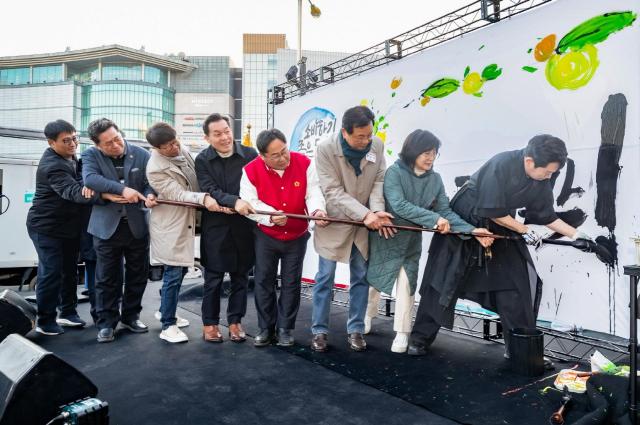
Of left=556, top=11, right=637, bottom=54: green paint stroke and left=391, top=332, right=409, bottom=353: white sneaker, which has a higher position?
left=556, top=11, right=637, bottom=54: green paint stroke

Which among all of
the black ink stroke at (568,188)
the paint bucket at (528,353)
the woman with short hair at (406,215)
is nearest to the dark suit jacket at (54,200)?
the woman with short hair at (406,215)

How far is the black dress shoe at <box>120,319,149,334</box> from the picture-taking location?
311 cm

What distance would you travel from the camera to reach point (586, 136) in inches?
98.6

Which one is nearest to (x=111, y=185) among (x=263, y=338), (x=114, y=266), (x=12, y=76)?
(x=114, y=266)

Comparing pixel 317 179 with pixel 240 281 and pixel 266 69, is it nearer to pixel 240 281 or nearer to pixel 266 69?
pixel 240 281

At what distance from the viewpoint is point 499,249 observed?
8.11ft

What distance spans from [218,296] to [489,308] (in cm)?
174

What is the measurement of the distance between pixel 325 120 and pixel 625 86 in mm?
2762

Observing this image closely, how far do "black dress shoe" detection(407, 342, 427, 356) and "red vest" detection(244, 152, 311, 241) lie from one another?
3.32 ft

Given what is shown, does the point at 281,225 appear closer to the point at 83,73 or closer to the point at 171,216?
the point at 171,216

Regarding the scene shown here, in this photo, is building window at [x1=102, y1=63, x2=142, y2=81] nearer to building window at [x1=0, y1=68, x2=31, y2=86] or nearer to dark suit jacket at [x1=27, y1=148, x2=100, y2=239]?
building window at [x1=0, y1=68, x2=31, y2=86]

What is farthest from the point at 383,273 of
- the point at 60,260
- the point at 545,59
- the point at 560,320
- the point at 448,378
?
the point at 60,260

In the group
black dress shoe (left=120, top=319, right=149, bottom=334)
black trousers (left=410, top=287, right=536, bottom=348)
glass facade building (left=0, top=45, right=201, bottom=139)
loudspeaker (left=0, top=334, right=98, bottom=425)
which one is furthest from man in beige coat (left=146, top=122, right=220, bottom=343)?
glass facade building (left=0, top=45, right=201, bottom=139)

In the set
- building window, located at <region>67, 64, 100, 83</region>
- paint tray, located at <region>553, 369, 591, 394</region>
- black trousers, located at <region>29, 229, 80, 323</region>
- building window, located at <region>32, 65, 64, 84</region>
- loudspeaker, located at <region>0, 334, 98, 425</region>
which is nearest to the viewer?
loudspeaker, located at <region>0, 334, 98, 425</region>
